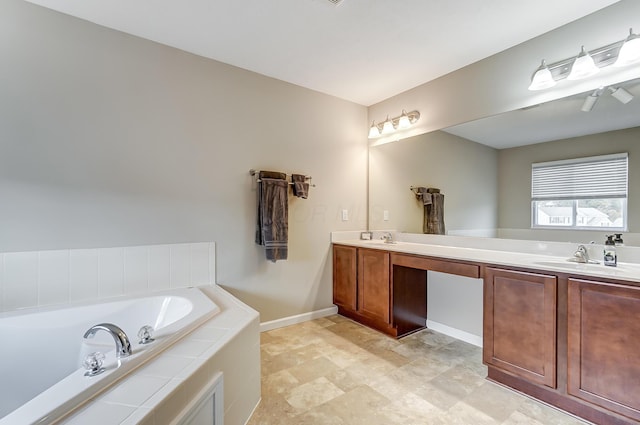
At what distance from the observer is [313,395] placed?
5.82 ft

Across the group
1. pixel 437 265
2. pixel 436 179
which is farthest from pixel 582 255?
pixel 436 179

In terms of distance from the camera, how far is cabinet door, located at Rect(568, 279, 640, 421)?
4.53 ft

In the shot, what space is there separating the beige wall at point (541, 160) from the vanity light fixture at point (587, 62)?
418 mm

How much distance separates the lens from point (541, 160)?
2158mm

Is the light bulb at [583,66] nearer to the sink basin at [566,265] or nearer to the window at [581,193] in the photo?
the window at [581,193]

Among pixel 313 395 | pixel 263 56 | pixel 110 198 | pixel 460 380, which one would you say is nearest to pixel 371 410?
pixel 313 395

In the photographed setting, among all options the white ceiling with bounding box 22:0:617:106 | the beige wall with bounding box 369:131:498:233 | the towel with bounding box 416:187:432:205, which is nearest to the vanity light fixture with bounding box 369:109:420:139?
the beige wall with bounding box 369:131:498:233

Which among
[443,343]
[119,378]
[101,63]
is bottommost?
[443,343]

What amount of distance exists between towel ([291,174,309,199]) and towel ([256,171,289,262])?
0.46 feet

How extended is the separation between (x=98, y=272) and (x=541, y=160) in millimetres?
3329

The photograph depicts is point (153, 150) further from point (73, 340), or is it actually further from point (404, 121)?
point (404, 121)

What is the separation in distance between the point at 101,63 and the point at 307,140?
1.76m

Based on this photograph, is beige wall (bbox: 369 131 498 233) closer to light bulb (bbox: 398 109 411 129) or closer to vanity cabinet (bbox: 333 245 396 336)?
light bulb (bbox: 398 109 411 129)

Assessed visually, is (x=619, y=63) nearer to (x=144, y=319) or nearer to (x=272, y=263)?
(x=272, y=263)
